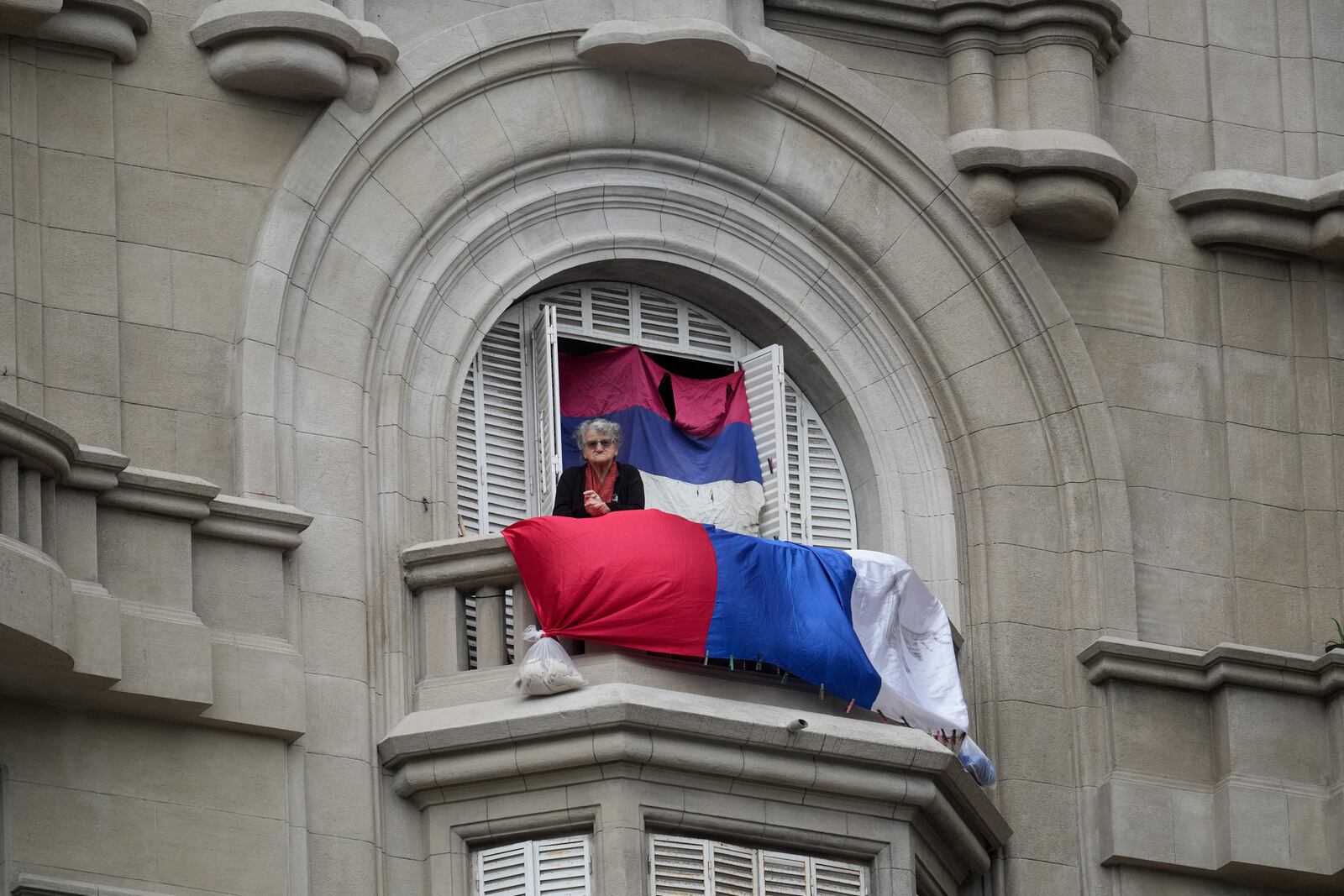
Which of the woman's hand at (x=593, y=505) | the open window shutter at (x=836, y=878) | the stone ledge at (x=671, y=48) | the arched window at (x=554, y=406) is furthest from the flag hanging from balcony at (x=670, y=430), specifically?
the open window shutter at (x=836, y=878)

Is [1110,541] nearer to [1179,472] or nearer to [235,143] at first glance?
[1179,472]

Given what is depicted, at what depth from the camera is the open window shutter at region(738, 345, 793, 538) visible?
1086 inches

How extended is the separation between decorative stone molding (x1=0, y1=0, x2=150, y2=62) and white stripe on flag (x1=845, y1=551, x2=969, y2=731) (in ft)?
20.4

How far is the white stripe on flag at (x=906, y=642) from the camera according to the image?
26.0 meters

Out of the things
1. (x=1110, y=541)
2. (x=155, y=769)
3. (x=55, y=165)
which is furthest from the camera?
(x=1110, y=541)

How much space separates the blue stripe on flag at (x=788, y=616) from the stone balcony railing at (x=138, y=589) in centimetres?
290

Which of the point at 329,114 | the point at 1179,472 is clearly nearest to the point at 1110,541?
the point at 1179,472

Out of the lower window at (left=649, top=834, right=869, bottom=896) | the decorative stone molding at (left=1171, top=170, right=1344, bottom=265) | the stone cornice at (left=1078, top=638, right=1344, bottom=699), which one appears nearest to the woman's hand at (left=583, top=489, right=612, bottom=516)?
the lower window at (left=649, top=834, right=869, bottom=896)

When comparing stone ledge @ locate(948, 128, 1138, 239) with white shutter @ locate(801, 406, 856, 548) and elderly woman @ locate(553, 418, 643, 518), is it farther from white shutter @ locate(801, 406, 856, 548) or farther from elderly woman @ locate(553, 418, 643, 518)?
elderly woman @ locate(553, 418, 643, 518)

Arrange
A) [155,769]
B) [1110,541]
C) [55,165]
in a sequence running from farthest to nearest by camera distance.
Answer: [1110,541], [55,165], [155,769]

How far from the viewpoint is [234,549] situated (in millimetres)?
24953

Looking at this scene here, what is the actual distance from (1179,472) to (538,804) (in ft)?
20.7

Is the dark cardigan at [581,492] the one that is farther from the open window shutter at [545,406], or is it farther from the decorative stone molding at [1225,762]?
the decorative stone molding at [1225,762]

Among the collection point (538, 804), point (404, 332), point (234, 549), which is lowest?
point (538, 804)
